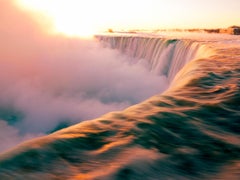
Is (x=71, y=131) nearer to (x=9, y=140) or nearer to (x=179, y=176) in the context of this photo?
(x=179, y=176)

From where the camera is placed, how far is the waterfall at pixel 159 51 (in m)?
17.4

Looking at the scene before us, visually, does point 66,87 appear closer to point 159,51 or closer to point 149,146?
point 159,51

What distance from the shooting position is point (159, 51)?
78.5 feet

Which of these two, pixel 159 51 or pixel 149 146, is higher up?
pixel 159 51

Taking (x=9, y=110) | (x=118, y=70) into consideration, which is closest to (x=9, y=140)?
(x=9, y=110)

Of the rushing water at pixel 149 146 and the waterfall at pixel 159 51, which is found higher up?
the waterfall at pixel 159 51

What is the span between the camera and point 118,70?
28.8 m

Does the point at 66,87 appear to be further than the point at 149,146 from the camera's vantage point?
Yes

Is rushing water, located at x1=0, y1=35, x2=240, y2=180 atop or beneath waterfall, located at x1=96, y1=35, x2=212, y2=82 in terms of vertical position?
beneath

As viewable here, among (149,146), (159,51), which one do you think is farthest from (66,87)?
(149,146)

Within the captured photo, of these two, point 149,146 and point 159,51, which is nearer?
point 149,146

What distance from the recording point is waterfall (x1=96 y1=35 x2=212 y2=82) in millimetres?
17431

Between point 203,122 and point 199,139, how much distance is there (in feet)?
2.01

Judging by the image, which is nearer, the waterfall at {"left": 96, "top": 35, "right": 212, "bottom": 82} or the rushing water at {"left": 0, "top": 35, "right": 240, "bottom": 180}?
the rushing water at {"left": 0, "top": 35, "right": 240, "bottom": 180}
